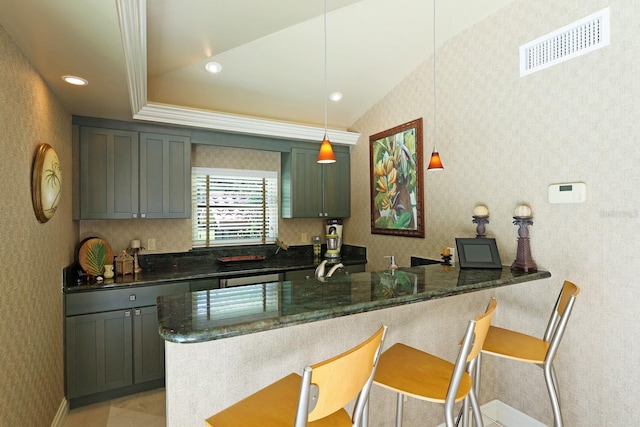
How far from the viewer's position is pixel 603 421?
1.97m

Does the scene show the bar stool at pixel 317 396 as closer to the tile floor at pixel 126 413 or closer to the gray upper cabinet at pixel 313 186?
the tile floor at pixel 126 413

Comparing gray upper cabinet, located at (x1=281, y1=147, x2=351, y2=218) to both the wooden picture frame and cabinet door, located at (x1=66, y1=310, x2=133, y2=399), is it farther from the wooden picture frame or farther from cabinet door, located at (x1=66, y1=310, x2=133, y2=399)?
the wooden picture frame

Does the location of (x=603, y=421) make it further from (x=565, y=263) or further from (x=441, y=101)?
(x=441, y=101)

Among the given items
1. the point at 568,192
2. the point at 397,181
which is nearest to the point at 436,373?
the point at 568,192

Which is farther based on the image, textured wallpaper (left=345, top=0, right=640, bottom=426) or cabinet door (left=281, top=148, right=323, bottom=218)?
cabinet door (left=281, top=148, right=323, bottom=218)

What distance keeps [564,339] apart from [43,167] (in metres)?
3.38

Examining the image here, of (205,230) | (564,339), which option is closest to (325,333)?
(564,339)

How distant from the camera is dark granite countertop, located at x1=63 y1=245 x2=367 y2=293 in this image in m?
2.81

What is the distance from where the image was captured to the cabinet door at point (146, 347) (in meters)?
2.84

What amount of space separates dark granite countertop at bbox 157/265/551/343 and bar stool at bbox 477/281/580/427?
0.95 ft

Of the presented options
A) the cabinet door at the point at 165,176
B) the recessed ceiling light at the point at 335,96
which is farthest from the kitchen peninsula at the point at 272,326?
the recessed ceiling light at the point at 335,96

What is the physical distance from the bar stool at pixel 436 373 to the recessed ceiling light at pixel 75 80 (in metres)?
2.45

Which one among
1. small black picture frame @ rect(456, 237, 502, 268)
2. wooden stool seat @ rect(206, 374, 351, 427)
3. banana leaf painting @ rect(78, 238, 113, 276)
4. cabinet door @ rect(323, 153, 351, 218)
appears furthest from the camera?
cabinet door @ rect(323, 153, 351, 218)

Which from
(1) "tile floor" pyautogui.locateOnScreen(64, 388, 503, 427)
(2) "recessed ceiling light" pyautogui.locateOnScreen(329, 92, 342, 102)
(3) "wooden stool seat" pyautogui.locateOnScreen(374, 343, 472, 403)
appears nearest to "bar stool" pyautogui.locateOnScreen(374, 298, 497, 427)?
(3) "wooden stool seat" pyautogui.locateOnScreen(374, 343, 472, 403)
